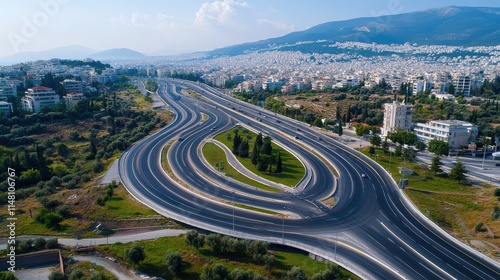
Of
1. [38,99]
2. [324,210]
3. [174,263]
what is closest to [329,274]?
[174,263]

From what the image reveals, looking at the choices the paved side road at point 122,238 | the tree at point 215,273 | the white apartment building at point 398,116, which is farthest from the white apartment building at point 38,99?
the white apartment building at point 398,116

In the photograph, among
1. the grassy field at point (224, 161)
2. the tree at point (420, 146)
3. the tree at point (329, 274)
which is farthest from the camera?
the tree at point (420, 146)

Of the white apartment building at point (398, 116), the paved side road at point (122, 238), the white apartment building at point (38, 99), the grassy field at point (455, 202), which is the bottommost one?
the grassy field at point (455, 202)

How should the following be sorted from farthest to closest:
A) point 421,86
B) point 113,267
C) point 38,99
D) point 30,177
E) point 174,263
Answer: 1. point 421,86
2. point 38,99
3. point 30,177
4. point 113,267
5. point 174,263

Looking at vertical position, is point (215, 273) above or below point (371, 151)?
above

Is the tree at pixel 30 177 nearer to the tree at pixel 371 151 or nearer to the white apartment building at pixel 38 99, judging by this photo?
the white apartment building at pixel 38 99

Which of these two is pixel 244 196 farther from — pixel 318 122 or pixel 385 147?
pixel 318 122

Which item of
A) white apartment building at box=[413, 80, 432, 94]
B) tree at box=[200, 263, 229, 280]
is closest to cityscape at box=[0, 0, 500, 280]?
tree at box=[200, 263, 229, 280]

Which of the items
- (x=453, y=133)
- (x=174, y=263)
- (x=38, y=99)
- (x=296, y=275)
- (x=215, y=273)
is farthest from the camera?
(x=38, y=99)

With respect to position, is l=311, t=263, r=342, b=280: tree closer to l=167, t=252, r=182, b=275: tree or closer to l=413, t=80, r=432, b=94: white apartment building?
l=167, t=252, r=182, b=275: tree
